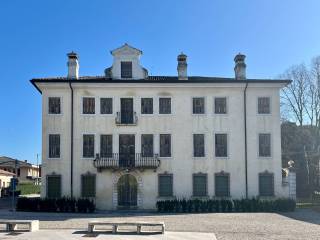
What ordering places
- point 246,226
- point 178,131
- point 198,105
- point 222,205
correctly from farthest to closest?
point 198,105 → point 178,131 → point 222,205 → point 246,226

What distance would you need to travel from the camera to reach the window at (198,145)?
35.7 meters

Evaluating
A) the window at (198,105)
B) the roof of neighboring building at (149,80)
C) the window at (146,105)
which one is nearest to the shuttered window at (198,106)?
the window at (198,105)

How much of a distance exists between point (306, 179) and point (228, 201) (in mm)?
19321

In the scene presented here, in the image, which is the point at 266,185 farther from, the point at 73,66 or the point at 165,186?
the point at 73,66

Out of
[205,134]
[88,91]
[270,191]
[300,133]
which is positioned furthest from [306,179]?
[88,91]

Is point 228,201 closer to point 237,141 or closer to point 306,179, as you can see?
point 237,141

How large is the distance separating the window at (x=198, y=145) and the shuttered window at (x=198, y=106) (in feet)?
6.04

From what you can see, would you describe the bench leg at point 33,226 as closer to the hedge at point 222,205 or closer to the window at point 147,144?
the hedge at point 222,205

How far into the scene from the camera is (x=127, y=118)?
116 feet

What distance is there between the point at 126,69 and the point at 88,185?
9.18m

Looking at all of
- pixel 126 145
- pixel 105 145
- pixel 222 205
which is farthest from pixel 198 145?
pixel 105 145

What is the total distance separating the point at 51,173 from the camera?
115 feet

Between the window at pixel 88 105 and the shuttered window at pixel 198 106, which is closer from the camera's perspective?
the window at pixel 88 105

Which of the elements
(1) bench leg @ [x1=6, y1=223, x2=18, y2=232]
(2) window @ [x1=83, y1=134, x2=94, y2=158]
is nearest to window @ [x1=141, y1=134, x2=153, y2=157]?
(2) window @ [x1=83, y1=134, x2=94, y2=158]
